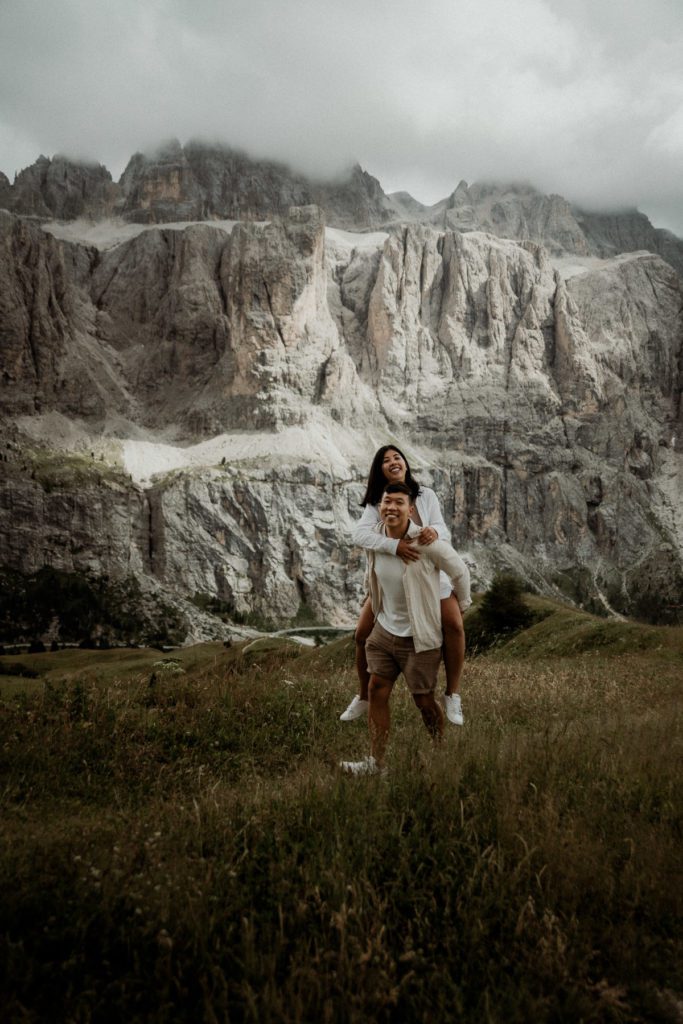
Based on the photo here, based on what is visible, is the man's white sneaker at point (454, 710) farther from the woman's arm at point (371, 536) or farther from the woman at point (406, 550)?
the woman's arm at point (371, 536)

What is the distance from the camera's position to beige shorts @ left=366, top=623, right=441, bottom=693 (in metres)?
6.88

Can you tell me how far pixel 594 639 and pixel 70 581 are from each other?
142m

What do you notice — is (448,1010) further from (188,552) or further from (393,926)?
(188,552)

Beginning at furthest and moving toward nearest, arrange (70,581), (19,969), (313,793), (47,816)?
1. (70,581)
2. (47,816)
3. (313,793)
4. (19,969)

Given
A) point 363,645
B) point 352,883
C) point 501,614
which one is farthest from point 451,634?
point 501,614

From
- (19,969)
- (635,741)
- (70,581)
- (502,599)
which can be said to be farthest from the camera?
(70,581)

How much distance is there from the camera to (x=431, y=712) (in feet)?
23.3

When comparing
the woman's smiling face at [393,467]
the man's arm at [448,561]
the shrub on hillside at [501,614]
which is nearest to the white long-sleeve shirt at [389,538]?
the man's arm at [448,561]

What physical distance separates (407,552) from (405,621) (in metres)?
0.75

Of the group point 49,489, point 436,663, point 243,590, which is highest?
point 49,489

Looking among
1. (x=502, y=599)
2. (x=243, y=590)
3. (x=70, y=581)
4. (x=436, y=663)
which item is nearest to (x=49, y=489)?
(x=70, y=581)

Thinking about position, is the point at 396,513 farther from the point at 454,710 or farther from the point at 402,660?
the point at 454,710

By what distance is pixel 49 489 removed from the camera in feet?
536

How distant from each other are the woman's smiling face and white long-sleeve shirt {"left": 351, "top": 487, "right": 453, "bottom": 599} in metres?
0.34
